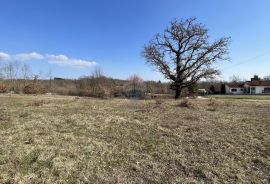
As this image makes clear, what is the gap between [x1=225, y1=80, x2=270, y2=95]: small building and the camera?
55688 millimetres

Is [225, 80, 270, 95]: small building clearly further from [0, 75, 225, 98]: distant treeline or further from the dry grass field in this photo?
the dry grass field

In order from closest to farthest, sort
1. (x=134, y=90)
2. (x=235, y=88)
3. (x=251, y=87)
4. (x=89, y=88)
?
(x=89, y=88) < (x=134, y=90) < (x=251, y=87) < (x=235, y=88)

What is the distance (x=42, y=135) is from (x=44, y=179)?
2228 millimetres

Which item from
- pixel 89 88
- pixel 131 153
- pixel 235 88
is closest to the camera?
pixel 131 153

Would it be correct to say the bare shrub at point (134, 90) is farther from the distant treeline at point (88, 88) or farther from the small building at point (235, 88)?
the small building at point (235, 88)

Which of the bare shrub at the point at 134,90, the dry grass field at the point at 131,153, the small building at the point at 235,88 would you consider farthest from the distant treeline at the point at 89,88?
the small building at the point at 235,88

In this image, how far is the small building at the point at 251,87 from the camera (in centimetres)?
5569

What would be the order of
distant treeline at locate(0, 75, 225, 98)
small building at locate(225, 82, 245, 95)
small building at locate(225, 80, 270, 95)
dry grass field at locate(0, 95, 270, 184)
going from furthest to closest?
small building at locate(225, 82, 245, 95), small building at locate(225, 80, 270, 95), distant treeline at locate(0, 75, 225, 98), dry grass field at locate(0, 95, 270, 184)

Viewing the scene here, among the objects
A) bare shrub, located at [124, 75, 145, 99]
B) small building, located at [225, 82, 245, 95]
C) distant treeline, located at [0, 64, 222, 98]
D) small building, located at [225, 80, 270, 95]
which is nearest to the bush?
distant treeline, located at [0, 64, 222, 98]

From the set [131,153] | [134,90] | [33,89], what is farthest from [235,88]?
[131,153]

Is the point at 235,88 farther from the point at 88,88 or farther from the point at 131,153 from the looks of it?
the point at 131,153

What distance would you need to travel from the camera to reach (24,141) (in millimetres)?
4652

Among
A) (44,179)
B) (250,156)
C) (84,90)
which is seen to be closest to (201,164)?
(250,156)

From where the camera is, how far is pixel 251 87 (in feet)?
185
